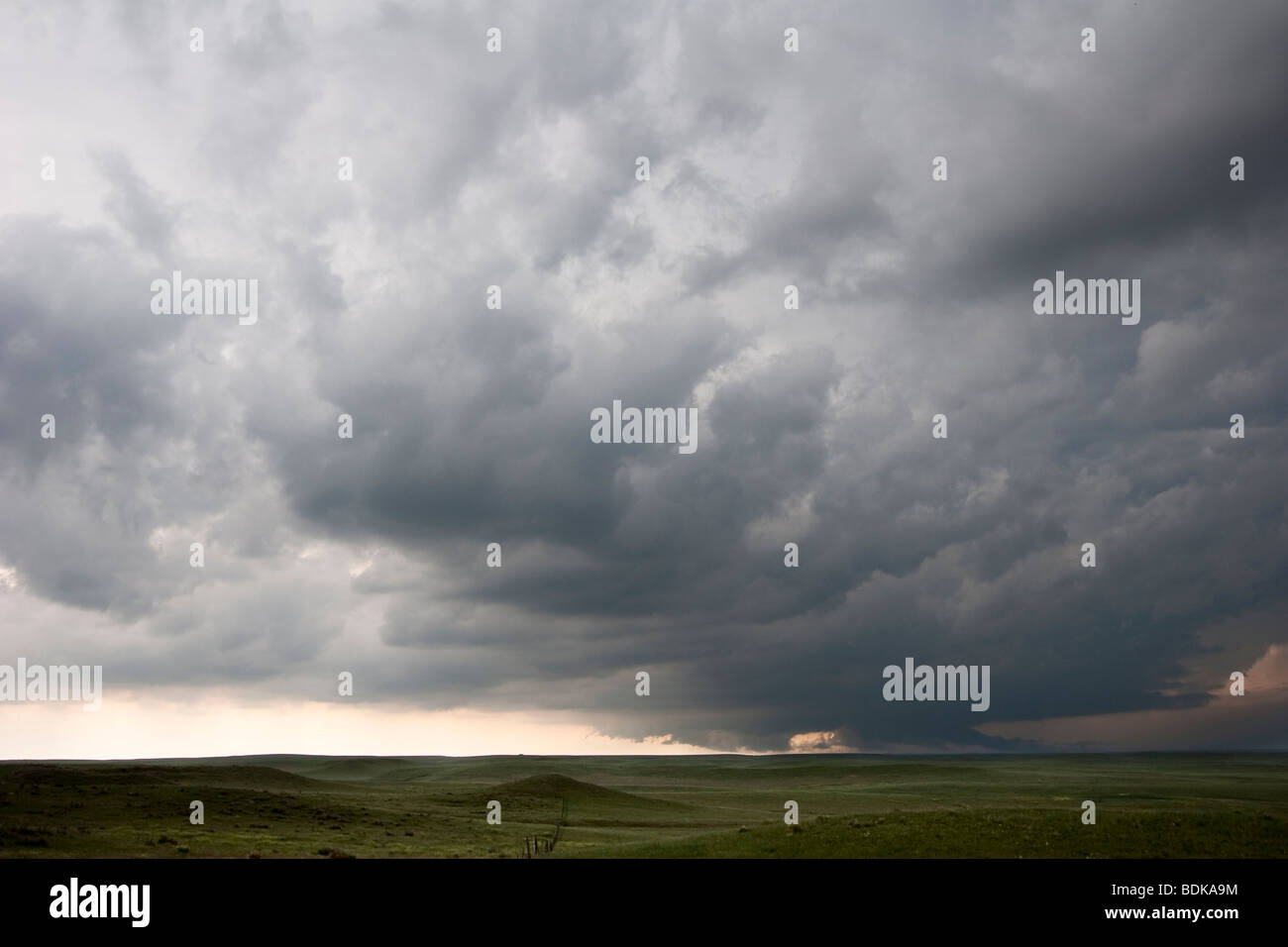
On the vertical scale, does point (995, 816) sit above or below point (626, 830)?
above

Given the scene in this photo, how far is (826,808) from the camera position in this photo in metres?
108

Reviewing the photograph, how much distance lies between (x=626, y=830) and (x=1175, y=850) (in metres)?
48.3

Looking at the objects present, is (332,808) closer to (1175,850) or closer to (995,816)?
(995,816)

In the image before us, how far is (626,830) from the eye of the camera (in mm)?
76688

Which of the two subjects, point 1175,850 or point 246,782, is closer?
point 1175,850

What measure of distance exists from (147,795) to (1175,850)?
75003mm
